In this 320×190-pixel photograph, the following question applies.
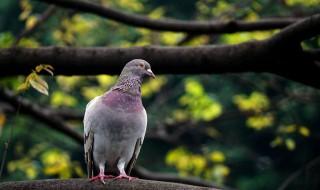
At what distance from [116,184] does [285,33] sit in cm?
181

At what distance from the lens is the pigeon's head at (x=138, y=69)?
5.31 metres

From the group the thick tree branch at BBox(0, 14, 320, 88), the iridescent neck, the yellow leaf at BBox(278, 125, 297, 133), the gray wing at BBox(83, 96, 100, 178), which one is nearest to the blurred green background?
the yellow leaf at BBox(278, 125, 297, 133)

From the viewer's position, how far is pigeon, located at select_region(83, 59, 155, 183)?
495cm

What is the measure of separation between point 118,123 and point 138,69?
1.86ft

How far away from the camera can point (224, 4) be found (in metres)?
8.68

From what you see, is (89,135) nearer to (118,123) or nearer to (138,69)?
(118,123)

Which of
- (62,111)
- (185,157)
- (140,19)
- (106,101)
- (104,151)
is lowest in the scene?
(185,157)

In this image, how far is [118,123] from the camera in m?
4.93

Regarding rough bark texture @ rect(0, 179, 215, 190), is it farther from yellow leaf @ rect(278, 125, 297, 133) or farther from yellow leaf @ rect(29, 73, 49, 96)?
yellow leaf @ rect(278, 125, 297, 133)

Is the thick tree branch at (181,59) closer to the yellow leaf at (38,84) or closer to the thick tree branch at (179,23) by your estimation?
the thick tree branch at (179,23)

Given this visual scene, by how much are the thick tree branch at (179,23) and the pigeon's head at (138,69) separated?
1.17m

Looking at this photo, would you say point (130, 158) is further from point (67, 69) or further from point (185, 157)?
point (185, 157)

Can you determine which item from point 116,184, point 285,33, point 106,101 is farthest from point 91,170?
point 285,33

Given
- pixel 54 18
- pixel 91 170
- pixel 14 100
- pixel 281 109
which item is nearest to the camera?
pixel 91 170
